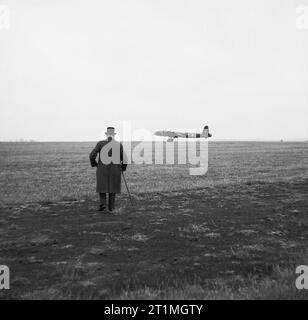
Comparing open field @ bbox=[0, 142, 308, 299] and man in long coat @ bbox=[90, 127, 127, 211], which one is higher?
man in long coat @ bbox=[90, 127, 127, 211]

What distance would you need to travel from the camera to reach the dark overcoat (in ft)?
44.7

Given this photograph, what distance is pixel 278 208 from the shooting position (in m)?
14.2

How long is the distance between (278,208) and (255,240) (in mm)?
4749

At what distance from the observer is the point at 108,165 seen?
542 inches

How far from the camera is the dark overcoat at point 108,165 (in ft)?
44.7

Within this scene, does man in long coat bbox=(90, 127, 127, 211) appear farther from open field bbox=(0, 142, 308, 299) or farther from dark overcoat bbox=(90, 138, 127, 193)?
open field bbox=(0, 142, 308, 299)

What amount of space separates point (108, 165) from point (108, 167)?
0.07 metres

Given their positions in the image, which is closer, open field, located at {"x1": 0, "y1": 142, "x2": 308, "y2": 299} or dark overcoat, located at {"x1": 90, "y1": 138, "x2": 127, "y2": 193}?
open field, located at {"x1": 0, "y1": 142, "x2": 308, "y2": 299}

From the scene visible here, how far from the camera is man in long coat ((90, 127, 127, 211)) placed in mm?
13617

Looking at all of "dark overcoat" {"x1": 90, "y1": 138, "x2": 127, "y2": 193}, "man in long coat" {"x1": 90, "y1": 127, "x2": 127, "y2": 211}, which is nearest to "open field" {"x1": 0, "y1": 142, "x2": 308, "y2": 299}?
"man in long coat" {"x1": 90, "y1": 127, "x2": 127, "y2": 211}

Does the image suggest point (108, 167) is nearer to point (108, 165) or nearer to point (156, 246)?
point (108, 165)

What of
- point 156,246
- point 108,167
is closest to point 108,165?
point 108,167
